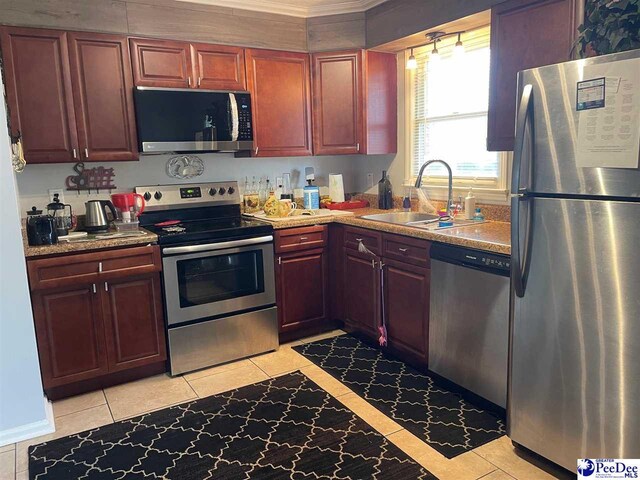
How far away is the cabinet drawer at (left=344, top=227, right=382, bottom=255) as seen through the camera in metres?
3.15

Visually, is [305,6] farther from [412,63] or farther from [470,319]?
[470,319]

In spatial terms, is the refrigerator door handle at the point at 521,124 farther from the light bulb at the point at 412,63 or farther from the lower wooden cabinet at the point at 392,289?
the light bulb at the point at 412,63

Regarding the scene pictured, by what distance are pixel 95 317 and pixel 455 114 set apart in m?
2.63

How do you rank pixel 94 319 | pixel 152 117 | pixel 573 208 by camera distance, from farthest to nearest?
pixel 152 117, pixel 94 319, pixel 573 208

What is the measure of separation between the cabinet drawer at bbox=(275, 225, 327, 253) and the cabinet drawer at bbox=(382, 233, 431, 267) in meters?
0.58

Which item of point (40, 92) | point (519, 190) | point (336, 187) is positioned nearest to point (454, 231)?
point (519, 190)

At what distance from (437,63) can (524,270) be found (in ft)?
6.69

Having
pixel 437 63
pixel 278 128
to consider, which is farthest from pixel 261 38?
pixel 437 63

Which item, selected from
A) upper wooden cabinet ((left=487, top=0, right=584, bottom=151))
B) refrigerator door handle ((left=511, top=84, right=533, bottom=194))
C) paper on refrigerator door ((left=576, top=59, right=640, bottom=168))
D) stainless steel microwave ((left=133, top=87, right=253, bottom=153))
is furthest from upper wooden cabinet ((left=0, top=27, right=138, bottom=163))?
paper on refrigerator door ((left=576, top=59, right=640, bottom=168))

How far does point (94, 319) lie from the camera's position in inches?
110

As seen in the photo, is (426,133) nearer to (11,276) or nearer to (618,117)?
(618,117)

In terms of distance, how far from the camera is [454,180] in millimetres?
3406

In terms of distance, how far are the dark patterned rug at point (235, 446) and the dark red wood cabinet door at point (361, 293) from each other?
74 cm

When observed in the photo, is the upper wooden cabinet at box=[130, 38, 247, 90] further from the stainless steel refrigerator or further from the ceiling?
the stainless steel refrigerator
